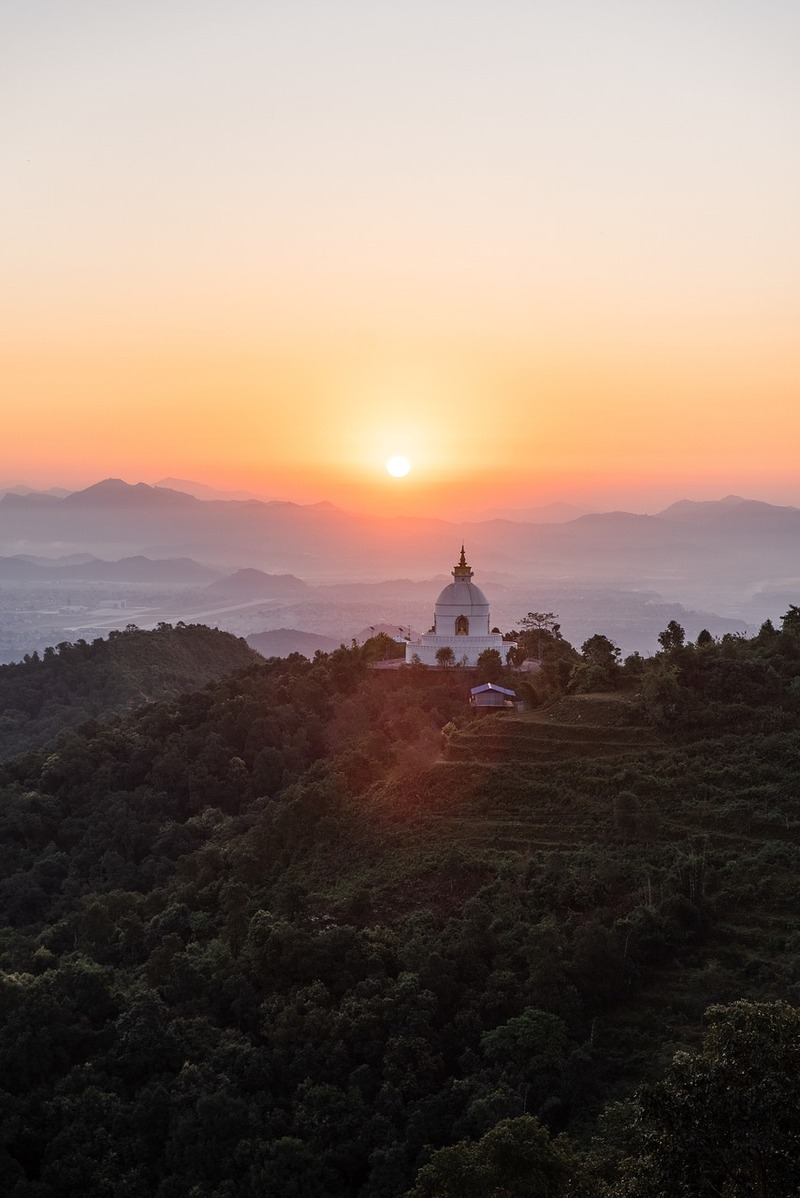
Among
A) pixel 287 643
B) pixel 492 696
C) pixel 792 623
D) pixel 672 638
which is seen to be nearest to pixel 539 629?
pixel 492 696

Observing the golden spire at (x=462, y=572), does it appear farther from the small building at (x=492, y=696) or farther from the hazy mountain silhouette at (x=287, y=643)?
the hazy mountain silhouette at (x=287, y=643)

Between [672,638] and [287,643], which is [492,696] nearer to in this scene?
[672,638]

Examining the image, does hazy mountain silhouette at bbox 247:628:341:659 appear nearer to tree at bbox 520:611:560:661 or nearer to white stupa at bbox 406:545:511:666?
tree at bbox 520:611:560:661

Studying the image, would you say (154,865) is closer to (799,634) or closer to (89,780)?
(89,780)

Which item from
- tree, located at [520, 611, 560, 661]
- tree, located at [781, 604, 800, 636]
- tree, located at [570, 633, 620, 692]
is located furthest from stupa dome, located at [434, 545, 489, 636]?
tree, located at [781, 604, 800, 636]

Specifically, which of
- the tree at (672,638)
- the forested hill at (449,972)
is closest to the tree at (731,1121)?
the forested hill at (449,972)

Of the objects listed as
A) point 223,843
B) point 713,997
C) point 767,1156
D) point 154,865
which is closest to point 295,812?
point 223,843
